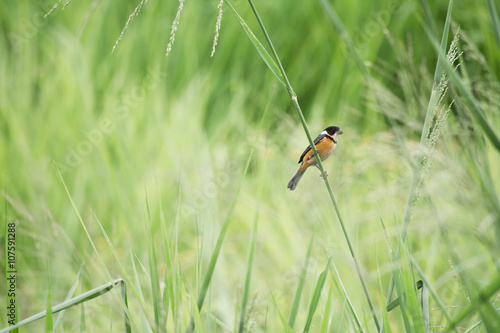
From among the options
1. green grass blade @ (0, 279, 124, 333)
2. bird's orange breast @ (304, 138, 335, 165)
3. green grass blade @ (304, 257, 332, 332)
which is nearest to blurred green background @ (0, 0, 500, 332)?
bird's orange breast @ (304, 138, 335, 165)

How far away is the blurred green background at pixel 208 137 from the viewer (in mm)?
1862

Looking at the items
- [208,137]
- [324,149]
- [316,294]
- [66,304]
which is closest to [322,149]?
[324,149]

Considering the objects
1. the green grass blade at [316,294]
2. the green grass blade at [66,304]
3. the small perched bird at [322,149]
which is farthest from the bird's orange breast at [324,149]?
the green grass blade at [66,304]

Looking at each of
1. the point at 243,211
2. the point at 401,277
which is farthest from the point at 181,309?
the point at 243,211

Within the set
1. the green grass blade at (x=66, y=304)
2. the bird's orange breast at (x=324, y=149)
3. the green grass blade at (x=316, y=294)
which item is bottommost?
the green grass blade at (x=316, y=294)

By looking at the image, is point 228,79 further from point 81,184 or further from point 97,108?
point 81,184

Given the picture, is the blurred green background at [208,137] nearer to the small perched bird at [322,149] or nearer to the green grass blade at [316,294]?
the small perched bird at [322,149]

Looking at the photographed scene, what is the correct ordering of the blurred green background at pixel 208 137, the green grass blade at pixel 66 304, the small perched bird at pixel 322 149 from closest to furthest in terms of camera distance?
the green grass blade at pixel 66 304
the small perched bird at pixel 322 149
the blurred green background at pixel 208 137

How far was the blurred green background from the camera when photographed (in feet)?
6.11

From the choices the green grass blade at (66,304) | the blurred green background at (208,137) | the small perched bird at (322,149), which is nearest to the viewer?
the green grass blade at (66,304)

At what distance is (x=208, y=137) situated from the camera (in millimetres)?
2969

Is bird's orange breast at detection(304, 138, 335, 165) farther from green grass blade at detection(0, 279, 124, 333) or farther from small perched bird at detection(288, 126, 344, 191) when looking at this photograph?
green grass blade at detection(0, 279, 124, 333)

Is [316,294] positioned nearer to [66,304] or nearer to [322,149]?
[322,149]

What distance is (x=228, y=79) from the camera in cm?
329
